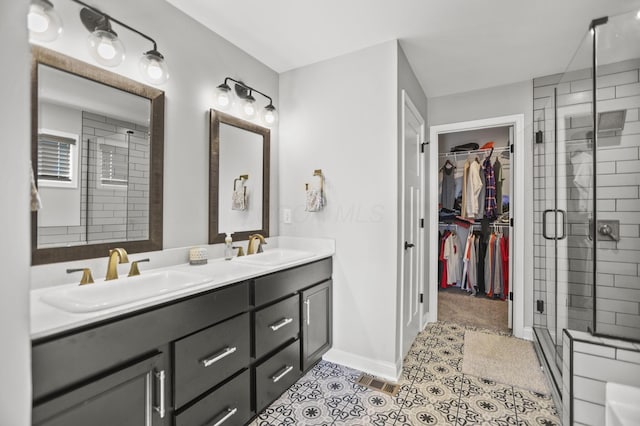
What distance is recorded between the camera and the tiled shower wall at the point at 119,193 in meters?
1.49

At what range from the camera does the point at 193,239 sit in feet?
6.46

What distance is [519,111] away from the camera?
287 cm

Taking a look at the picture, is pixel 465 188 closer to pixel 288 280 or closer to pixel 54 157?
pixel 288 280

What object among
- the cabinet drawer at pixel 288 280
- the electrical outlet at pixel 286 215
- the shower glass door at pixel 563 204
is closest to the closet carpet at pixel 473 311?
the shower glass door at pixel 563 204

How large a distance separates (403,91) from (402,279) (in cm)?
144

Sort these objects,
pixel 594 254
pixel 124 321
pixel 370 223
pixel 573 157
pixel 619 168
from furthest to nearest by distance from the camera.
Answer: pixel 370 223 < pixel 573 157 < pixel 594 254 < pixel 619 168 < pixel 124 321

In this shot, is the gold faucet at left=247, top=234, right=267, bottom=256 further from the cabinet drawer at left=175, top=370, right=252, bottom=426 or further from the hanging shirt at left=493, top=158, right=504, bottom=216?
the hanging shirt at left=493, top=158, right=504, bottom=216

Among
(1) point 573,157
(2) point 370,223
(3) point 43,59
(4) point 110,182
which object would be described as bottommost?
(2) point 370,223

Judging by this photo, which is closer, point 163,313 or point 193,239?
point 163,313

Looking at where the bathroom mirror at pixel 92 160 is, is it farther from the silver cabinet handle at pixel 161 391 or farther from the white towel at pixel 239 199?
the silver cabinet handle at pixel 161 391

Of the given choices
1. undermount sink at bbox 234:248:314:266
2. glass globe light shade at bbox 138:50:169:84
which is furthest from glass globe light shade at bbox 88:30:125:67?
undermount sink at bbox 234:248:314:266

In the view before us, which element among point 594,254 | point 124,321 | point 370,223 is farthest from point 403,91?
point 124,321

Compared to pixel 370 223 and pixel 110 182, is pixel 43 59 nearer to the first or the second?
pixel 110 182

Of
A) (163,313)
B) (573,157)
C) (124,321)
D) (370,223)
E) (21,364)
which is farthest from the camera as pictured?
(370,223)
